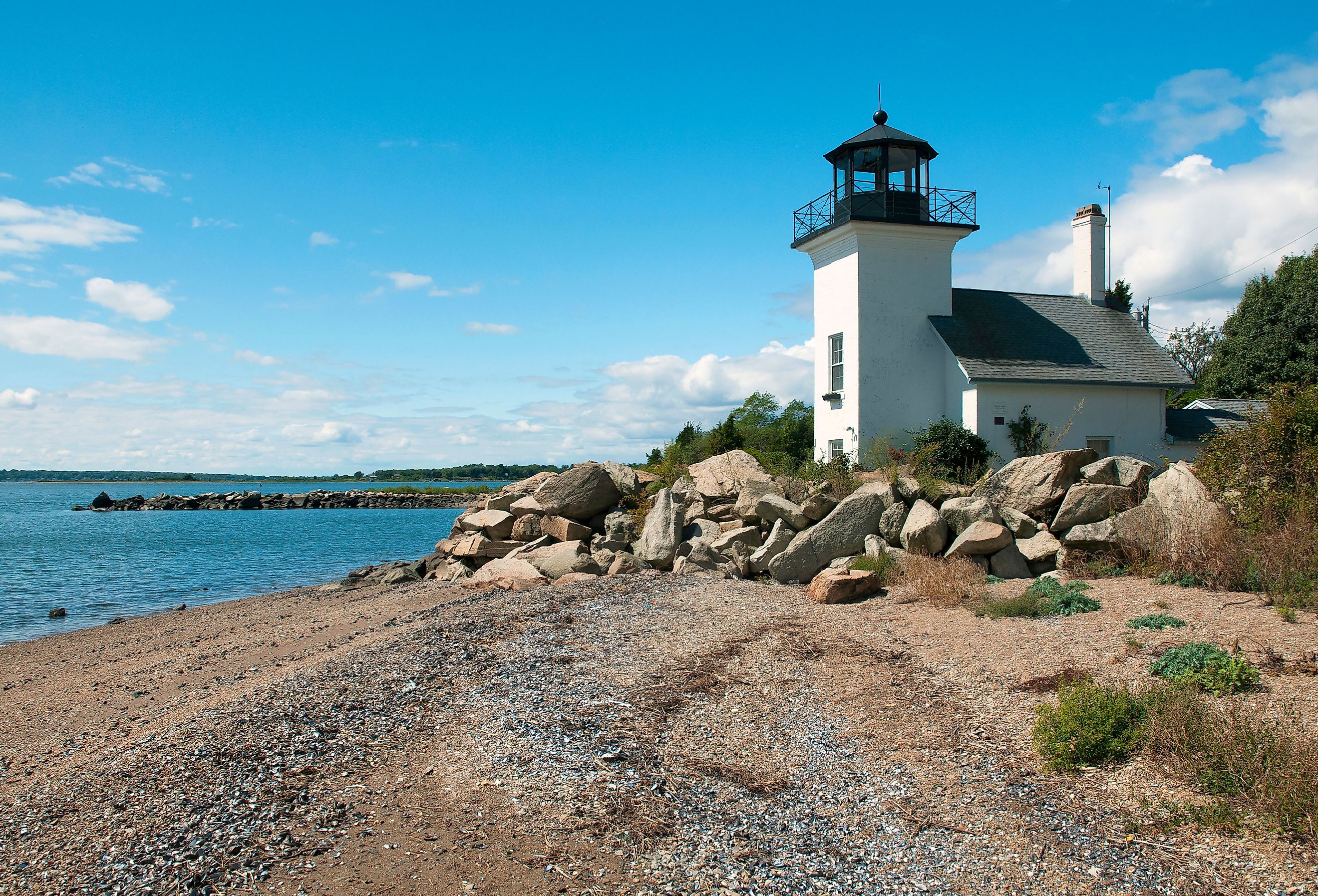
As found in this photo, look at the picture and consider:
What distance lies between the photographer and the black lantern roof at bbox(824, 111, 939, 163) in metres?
19.9

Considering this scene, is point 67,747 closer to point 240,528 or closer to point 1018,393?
point 1018,393

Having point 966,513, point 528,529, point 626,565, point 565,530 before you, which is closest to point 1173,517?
point 966,513

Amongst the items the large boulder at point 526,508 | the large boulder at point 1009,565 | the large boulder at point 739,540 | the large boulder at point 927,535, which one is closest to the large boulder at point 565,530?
the large boulder at point 526,508

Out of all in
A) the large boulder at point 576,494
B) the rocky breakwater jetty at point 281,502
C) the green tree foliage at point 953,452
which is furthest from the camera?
the rocky breakwater jetty at point 281,502

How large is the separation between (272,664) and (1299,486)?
13.5 m

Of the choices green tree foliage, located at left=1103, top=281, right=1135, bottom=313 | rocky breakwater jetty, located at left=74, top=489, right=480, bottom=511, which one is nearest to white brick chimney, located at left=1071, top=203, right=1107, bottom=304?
green tree foliage, located at left=1103, top=281, right=1135, bottom=313

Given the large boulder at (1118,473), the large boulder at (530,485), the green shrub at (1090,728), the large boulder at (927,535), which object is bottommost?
the green shrub at (1090,728)

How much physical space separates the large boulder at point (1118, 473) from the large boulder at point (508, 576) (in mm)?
10001

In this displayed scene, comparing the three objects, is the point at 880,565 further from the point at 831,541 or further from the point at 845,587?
the point at 831,541

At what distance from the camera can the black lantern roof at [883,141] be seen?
65.4 feet

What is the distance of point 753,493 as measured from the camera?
1606 centimetres

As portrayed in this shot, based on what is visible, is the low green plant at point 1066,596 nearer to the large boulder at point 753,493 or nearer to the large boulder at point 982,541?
the large boulder at point 982,541

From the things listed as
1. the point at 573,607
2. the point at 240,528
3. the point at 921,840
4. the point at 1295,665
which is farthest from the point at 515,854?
the point at 240,528

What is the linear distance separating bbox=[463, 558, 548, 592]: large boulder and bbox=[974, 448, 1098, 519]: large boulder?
850 centimetres
